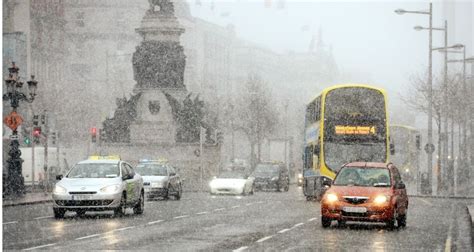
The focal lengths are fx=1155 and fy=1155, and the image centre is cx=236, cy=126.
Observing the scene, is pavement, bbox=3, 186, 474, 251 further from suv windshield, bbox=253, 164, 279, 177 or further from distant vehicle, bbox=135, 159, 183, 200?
suv windshield, bbox=253, 164, 279, 177

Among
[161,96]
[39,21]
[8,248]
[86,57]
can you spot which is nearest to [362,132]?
[8,248]

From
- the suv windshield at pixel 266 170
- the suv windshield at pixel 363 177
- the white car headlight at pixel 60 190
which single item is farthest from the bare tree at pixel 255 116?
the suv windshield at pixel 363 177

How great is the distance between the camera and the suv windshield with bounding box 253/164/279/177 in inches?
2427

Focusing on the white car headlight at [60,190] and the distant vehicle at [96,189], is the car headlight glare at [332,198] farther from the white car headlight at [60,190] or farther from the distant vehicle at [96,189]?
the white car headlight at [60,190]

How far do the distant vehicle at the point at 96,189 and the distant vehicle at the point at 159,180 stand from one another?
451 inches

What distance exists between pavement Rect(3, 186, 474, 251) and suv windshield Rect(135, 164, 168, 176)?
32.7 feet

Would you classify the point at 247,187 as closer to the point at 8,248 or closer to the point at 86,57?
the point at 8,248

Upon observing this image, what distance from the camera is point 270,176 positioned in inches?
2434

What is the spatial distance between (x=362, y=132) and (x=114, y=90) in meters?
81.0

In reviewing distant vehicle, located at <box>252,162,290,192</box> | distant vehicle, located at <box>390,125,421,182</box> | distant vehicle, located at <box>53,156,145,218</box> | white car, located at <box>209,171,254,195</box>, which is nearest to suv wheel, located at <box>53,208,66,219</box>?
distant vehicle, located at <box>53,156,145,218</box>

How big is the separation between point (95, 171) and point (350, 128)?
41.3ft

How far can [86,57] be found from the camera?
4983 inches

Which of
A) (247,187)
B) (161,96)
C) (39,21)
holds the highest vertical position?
(39,21)

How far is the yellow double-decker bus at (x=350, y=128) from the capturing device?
38.4 metres
